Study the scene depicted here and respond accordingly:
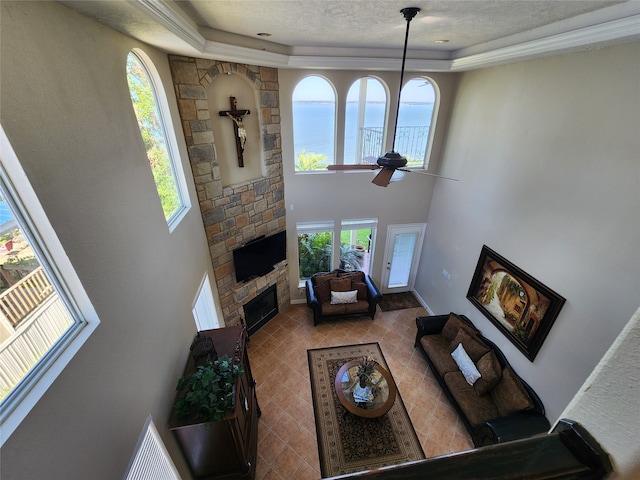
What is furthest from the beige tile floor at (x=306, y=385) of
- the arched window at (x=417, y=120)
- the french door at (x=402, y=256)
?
the arched window at (x=417, y=120)

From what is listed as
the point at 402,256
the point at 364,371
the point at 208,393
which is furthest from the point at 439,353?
the point at 208,393

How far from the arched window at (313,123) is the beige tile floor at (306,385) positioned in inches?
117

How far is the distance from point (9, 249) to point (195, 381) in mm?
1774

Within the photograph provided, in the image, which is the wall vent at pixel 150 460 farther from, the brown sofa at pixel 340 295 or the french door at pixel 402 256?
the french door at pixel 402 256

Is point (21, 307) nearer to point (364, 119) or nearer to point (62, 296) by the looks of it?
point (62, 296)

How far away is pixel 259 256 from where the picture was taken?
4.73m

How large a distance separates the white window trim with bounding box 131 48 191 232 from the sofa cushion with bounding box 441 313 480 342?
168 inches

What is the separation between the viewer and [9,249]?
1193mm

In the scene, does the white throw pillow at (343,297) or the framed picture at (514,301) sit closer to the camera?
the framed picture at (514,301)

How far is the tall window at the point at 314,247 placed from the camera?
5.46 meters

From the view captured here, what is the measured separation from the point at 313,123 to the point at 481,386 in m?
4.55

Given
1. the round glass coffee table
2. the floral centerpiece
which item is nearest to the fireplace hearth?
the round glass coffee table

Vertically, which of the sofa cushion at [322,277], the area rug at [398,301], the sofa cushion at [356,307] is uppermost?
the sofa cushion at [322,277]

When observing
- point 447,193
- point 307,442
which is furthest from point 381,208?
point 307,442
